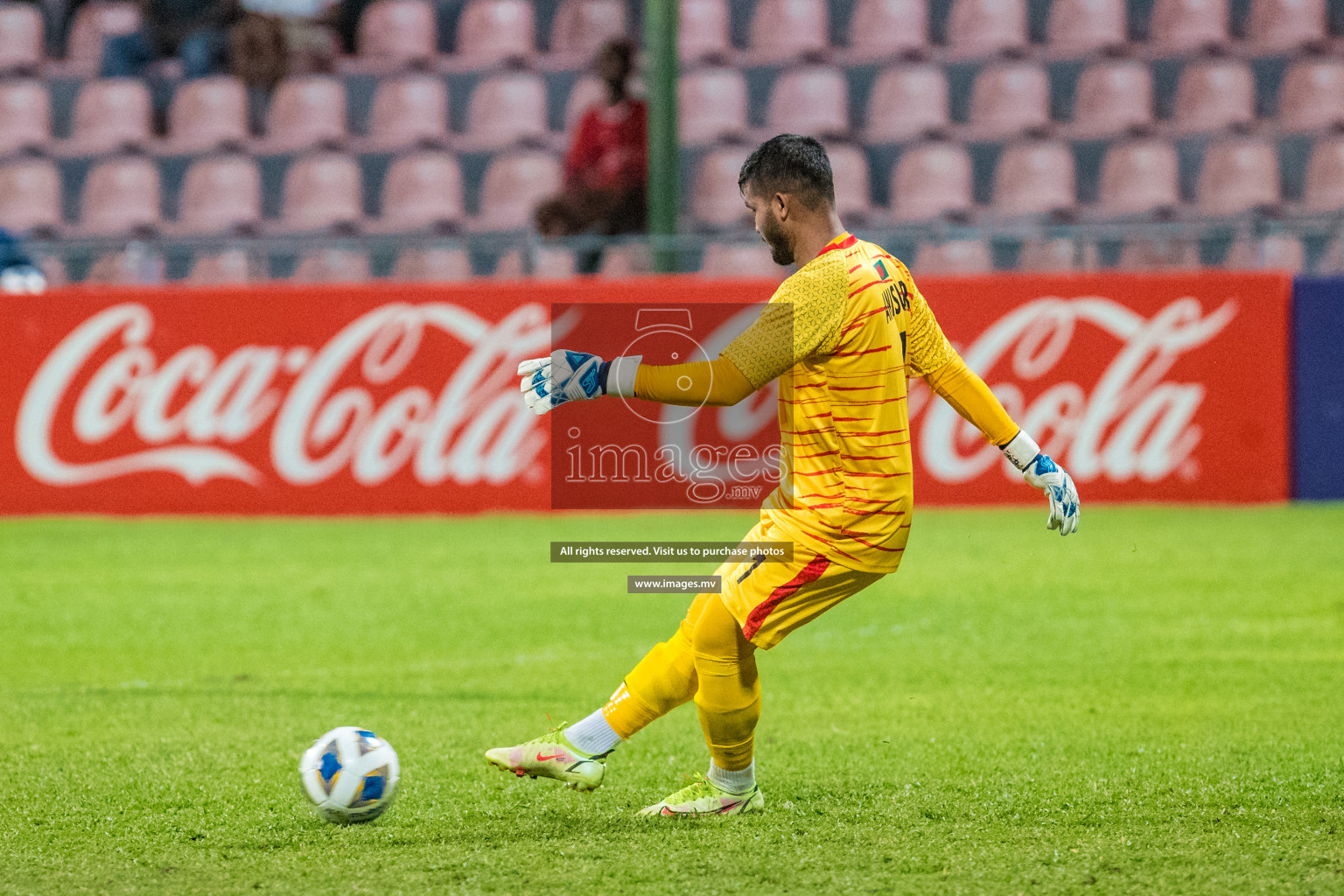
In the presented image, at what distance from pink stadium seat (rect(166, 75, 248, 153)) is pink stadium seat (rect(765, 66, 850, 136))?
550 centimetres

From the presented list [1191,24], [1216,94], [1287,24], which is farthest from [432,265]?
[1287,24]

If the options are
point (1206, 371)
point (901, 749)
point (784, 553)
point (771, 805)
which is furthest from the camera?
point (1206, 371)

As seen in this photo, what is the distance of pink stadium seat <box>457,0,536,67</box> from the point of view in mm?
16266

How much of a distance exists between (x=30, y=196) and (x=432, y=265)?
5933 millimetres

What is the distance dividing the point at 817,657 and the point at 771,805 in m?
2.56

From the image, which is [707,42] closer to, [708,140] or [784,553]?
[708,140]

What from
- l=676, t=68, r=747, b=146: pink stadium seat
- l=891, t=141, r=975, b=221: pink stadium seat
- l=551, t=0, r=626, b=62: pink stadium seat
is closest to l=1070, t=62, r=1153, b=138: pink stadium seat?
l=891, t=141, r=975, b=221: pink stadium seat

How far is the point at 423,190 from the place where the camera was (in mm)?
14984

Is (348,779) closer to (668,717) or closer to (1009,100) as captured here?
(668,717)

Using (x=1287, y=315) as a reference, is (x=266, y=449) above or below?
below

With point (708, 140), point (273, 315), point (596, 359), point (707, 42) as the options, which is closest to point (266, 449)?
point (273, 315)

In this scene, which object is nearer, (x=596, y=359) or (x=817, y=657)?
(x=596, y=359)

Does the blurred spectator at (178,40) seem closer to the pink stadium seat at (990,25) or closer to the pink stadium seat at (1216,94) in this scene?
the pink stadium seat at (990,25)

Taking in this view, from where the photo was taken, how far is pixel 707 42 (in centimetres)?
1587
